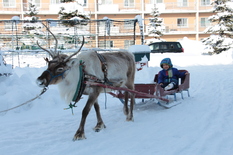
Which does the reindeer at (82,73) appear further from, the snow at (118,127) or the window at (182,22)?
the window at (182,22)

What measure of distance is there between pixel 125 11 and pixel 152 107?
32.7 m

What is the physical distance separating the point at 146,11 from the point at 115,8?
445 cm

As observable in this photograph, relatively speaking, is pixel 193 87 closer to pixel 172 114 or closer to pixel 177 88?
pixel 177 88

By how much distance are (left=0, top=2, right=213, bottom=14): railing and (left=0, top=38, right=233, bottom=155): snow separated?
3032 cm

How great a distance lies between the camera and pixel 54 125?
594cm

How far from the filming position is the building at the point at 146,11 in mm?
37844

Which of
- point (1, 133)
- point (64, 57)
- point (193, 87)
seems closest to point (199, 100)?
point (193, 87)

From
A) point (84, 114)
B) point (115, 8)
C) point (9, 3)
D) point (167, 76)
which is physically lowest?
point (84, 114)

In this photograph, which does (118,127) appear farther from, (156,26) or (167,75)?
(156,26)

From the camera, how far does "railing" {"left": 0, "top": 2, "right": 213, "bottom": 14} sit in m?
37.4

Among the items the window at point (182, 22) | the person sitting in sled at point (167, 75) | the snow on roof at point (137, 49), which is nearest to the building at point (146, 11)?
the window at point (182, 22)

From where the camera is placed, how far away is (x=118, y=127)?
580 centimetres

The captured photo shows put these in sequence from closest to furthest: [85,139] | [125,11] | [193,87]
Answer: [85,139] < [193,87] < [125,11]

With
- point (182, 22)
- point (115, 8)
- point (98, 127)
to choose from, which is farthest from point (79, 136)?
point (182, 22)
